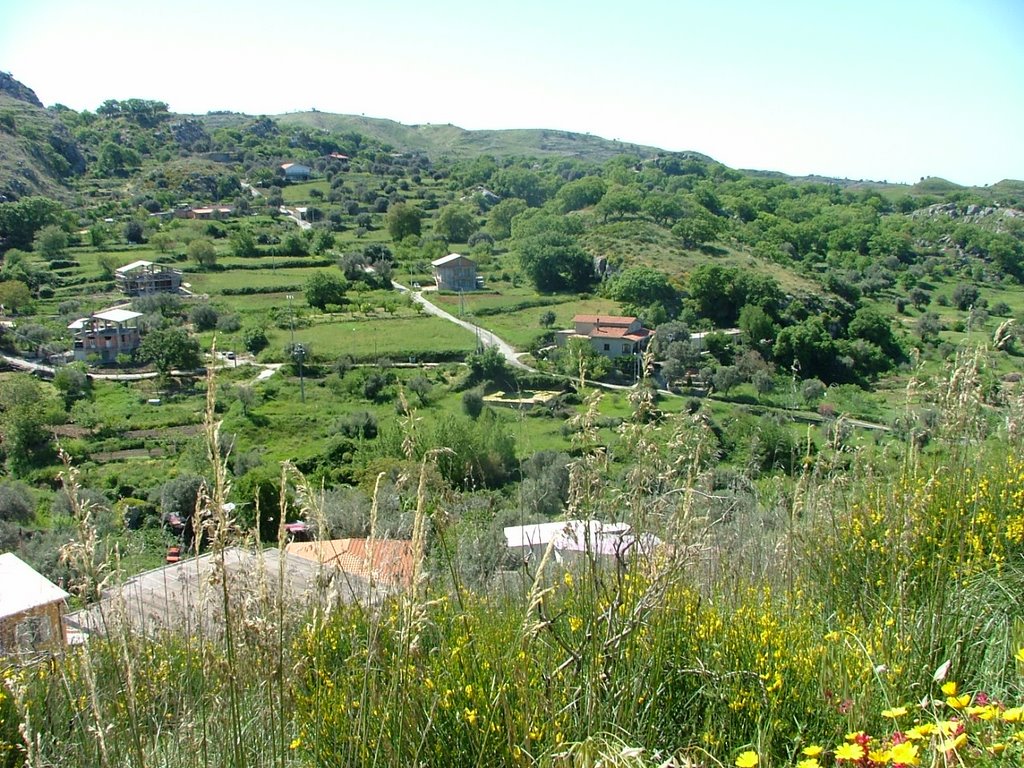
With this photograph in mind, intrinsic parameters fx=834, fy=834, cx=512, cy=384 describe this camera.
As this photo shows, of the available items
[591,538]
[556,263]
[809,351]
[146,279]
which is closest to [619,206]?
[556,263]

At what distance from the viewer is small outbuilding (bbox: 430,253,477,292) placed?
140 ft

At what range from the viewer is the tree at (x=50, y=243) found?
42.8m

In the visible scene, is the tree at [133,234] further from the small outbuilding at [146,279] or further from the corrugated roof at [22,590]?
the corrugated roof at [22,590]

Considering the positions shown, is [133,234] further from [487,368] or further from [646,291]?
[646,291]

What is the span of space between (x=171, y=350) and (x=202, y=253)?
14542 mm

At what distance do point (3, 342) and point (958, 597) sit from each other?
34.9 meters

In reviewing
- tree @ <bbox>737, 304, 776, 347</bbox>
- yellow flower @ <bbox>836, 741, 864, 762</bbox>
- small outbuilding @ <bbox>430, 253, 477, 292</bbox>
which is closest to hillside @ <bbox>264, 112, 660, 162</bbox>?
small outbuilding @ <bbox>430, 253, 477, 292</bbox>

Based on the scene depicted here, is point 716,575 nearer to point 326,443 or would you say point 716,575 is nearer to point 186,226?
point 326,443

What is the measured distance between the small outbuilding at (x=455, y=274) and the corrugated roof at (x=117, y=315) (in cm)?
1489

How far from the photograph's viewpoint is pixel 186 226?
4997 centimetres

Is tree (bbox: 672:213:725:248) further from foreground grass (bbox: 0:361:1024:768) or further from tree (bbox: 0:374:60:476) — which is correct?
foreground grass (bbox: 0:361:1024:768)

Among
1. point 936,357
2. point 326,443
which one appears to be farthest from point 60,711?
point 936,357

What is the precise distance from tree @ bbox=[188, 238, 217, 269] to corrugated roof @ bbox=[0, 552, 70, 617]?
39474mm

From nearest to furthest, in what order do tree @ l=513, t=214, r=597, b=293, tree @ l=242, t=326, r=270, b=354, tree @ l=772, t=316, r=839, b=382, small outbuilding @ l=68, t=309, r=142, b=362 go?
small outbuilding @ l=68, t=309, r=142, b=362 → tree @ l=242, t=326, r=270, b=354 → tree @ l=772, t=316, r=839, b=382 → tree @ l=513, t=214, r=597, b=293
